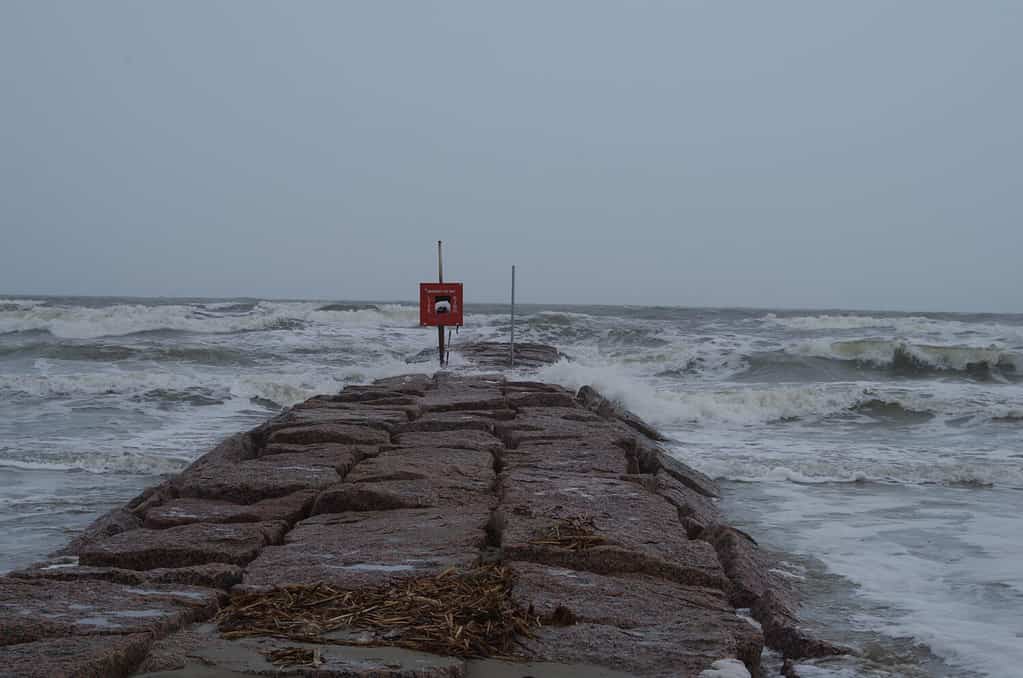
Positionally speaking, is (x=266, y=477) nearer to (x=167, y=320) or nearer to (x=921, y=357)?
(x=921, y=357)

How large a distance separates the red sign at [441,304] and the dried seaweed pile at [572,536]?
27.8 feet

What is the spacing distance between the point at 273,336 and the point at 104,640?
865 inches

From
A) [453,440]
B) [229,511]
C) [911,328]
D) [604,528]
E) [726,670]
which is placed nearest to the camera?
[726,670]

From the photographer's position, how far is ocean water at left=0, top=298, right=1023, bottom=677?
435 cm

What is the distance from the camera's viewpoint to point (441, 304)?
12.0 m

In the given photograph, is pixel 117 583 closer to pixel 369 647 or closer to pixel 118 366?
pixel 369 647

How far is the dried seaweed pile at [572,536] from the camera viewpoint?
3.33 metres

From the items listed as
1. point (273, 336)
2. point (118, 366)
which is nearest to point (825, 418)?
point (118, 366)

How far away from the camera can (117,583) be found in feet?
9.62

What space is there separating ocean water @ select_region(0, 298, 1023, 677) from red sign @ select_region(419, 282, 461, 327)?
1501 millimetres

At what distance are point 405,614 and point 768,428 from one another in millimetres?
9520

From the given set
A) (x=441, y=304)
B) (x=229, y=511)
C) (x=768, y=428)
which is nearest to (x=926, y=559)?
(x=229, y=511)

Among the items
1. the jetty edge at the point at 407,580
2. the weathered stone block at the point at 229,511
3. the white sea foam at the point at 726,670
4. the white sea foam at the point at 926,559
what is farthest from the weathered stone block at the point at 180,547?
the white sea foam at the point at 926,559

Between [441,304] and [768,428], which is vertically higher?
[441,304]
